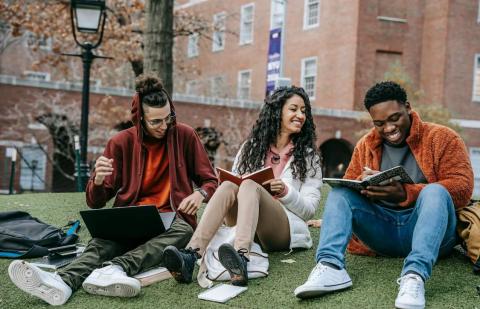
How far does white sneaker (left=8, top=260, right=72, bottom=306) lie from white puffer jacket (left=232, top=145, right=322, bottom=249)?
5.60 feet

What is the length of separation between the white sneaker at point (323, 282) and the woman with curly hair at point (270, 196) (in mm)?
497

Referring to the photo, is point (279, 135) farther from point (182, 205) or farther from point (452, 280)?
point (452, 280)

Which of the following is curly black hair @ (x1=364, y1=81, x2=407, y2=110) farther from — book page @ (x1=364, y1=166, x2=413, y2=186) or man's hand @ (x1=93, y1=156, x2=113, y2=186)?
man's hand @ (x1=93, y1=156, x2=113, y2=186)

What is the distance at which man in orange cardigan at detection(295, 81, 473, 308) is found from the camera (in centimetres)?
383

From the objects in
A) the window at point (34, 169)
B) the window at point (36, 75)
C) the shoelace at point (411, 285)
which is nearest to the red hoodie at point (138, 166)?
the shoelace at point (411, 285)

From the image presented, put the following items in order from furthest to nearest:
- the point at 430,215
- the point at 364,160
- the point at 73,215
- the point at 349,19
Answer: the point at 349,19
the point at 73,215
the point at 364,160
the point at 430,215

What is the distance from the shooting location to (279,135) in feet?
17.3

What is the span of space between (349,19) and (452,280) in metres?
22.5

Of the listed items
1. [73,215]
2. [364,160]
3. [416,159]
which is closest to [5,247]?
[73,215]

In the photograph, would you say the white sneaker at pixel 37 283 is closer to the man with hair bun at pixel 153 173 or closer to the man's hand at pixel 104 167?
the man with hair bun at pixel 153 173

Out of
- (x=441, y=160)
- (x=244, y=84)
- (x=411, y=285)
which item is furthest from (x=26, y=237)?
(x=244, y=84)

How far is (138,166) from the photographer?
191 inches

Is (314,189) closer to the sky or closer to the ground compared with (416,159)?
closer to the ground

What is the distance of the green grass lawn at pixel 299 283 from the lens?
383 cm
